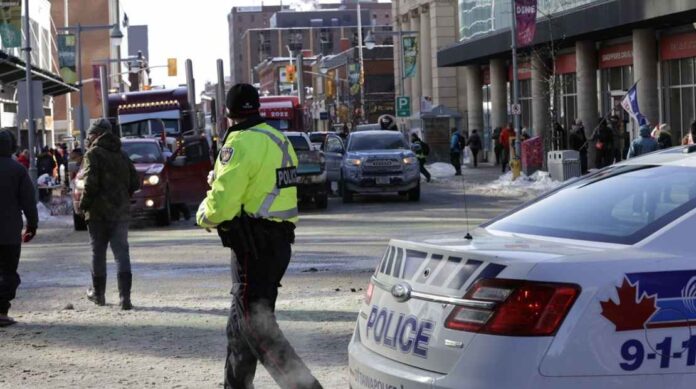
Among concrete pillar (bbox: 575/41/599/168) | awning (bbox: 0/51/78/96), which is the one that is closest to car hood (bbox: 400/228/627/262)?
awning (bbox: 0/51/78/96)

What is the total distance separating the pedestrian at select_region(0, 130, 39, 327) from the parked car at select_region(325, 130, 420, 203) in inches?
768

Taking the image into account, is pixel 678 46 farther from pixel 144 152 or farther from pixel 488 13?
pixel 144 152

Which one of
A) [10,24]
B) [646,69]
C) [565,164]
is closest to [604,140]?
[565,164]

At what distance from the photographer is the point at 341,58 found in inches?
4518

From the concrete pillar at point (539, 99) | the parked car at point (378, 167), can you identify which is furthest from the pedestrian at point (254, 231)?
the concrete pillar at point (539, 99)

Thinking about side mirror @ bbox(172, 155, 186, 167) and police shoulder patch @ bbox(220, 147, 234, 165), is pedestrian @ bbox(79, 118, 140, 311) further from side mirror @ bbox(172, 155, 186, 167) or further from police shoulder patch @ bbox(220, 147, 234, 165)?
side mirror @ bbox(172, 155, 186, 167)

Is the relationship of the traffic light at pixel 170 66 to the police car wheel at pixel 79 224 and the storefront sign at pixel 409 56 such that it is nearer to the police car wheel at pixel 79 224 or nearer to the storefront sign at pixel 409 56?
the storefront sign at pixel 409 56

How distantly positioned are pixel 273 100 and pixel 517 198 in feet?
51.9

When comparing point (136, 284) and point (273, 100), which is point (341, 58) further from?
point (136, 284)

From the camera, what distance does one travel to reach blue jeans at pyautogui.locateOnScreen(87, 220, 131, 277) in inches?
484

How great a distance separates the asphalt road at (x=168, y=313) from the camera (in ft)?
30.3

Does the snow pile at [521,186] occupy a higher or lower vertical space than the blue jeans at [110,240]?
lower

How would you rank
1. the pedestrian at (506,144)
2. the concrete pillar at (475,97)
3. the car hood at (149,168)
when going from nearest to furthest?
the car hood at (149,168), the pedestrian at (506,144), the concrete pillar at (475,97)

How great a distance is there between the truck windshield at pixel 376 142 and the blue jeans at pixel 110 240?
19.8 metres
